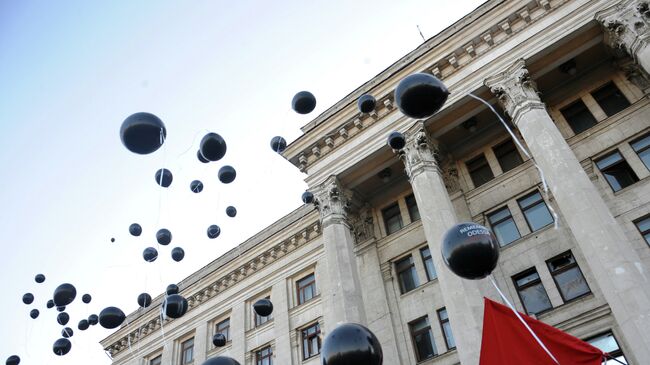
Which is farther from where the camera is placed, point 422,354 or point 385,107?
point 385,107

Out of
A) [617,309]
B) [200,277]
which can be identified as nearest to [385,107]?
[617,309]

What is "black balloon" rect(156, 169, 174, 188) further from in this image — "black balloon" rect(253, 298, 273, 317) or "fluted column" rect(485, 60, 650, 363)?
"fluted column" rect(485, 60, 650, 363)

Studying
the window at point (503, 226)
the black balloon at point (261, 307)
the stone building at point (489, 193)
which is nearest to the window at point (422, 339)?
the stone building at point (489, 193)

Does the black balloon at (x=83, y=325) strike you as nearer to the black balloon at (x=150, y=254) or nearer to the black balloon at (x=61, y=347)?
the black balloon at (x=61, y=347)

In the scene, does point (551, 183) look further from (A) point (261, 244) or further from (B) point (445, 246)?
(A) point (261, 244)

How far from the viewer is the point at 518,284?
1708 cm

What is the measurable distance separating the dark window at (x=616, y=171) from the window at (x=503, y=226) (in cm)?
361

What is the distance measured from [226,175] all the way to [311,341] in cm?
1150

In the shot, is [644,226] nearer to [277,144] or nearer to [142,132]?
[277,144]

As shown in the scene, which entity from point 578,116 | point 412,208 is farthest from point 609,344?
point 412,208

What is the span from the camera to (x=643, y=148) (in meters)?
16.8

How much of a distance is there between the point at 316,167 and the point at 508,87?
9.28 meters

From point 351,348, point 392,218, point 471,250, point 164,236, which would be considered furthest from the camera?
point 392,218

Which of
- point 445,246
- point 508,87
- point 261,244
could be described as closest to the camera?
point 445,246
